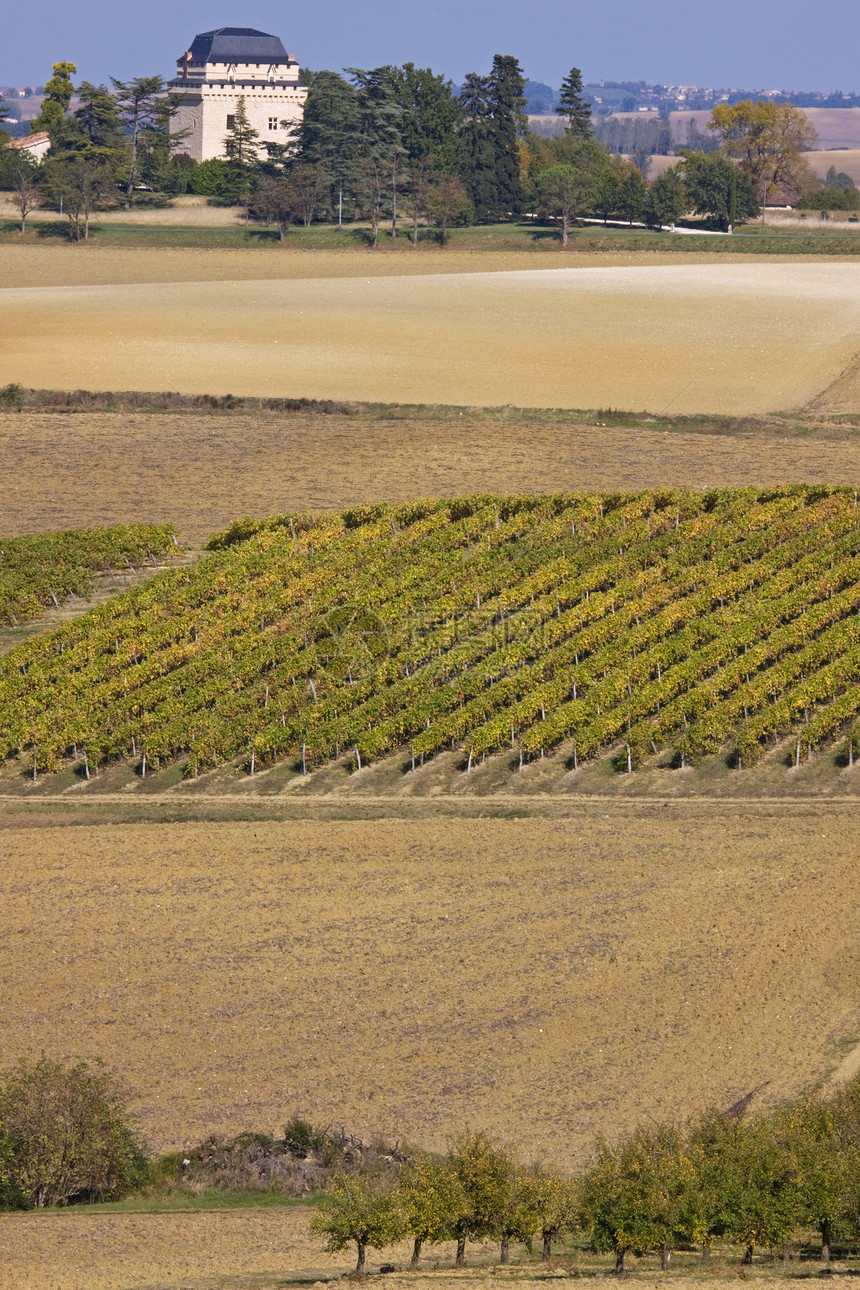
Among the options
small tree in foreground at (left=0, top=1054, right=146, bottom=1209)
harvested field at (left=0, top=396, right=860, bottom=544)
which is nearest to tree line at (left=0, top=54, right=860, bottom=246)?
harvested field at (left=0, top=396, right=860, bottom=544)

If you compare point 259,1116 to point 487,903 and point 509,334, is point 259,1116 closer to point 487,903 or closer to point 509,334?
point 487,903

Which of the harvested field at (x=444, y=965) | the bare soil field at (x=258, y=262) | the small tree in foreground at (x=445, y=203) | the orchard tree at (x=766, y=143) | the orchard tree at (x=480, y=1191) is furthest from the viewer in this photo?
the orchard tree at (x=766, y=143)

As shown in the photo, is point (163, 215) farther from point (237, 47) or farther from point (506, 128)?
point (237, 47)

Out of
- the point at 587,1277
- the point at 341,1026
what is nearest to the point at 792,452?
the point at 341,1026

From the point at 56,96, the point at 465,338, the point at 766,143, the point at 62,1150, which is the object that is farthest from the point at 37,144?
the point at 62,1150

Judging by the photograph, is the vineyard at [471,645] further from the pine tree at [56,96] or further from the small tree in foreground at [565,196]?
the pine tree at [56,96]

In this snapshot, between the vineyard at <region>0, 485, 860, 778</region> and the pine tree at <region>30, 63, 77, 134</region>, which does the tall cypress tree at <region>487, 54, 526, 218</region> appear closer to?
the pine tree at <region>30, 63, 77, 134</region>

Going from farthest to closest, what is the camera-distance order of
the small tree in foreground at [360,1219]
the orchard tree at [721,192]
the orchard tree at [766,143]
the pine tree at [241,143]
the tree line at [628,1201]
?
the orchard tree at [766,143] < the pine tree at [241,143] < the orchard tree at [721,192] < the tree line at [628,1201] < the small tree in foreground at [360,1219]

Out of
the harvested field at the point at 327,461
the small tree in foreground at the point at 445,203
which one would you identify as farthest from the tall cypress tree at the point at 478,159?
the harvested field at the point at 327,461
